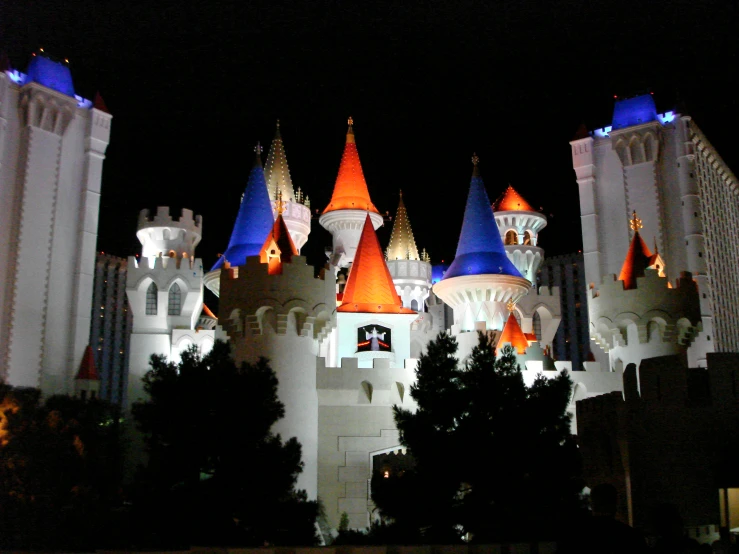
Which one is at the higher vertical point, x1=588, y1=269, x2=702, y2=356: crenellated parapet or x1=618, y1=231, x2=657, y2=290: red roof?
x1=618, y1=231, x2=657, y2=290: red roof

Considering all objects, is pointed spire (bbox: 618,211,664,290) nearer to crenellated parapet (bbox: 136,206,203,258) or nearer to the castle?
the castle

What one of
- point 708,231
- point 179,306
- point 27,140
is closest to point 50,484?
point 179,306

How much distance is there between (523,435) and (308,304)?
7.66 metres

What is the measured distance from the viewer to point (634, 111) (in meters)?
37.2

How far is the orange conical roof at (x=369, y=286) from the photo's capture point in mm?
27047

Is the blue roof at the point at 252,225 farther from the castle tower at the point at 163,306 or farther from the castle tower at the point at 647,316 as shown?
the castle tower at the point at 647,316

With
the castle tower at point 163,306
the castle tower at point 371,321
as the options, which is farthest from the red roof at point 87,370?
the castle tower at point 371,321

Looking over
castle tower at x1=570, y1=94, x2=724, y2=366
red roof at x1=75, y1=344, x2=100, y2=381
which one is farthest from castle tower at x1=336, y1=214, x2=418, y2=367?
red roof at x1=75, y1=344, x2=100, y2=381

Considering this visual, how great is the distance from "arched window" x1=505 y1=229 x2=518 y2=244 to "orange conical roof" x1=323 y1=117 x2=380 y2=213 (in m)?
6.16

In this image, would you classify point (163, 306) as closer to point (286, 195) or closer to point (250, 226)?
point (286, 195)

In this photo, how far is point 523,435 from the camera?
15.8 metres

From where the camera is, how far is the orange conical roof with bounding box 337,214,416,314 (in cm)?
2705

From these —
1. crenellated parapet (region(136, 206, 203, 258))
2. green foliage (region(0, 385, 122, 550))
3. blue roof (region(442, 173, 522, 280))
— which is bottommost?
green foliage (region(0, 385, 122, 550))

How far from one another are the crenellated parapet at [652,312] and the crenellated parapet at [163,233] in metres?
18.1
